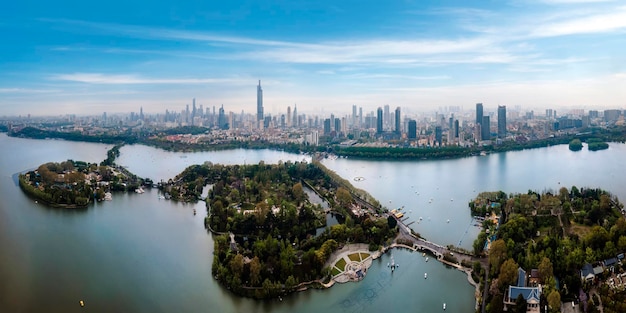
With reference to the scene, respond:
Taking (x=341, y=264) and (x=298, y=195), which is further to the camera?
(x=298, y=195)

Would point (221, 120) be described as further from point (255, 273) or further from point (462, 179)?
point (255, 273)

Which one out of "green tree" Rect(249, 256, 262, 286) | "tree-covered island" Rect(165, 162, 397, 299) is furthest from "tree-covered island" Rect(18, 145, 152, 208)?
"green tree" Rect(249, 256, 262, 286)

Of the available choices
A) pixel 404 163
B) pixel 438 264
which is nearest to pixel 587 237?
pixel 438 264

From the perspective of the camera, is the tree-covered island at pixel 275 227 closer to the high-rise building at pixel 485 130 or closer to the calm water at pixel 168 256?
the calm water at pixel 168 256

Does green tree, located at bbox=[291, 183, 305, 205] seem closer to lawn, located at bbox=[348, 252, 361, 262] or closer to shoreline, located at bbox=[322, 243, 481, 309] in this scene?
shoreline, located at bbox=[322, 243, 481, 309]

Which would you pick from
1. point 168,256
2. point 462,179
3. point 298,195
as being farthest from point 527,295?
point 462,179

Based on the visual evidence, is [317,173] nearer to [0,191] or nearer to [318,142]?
[0,191]
